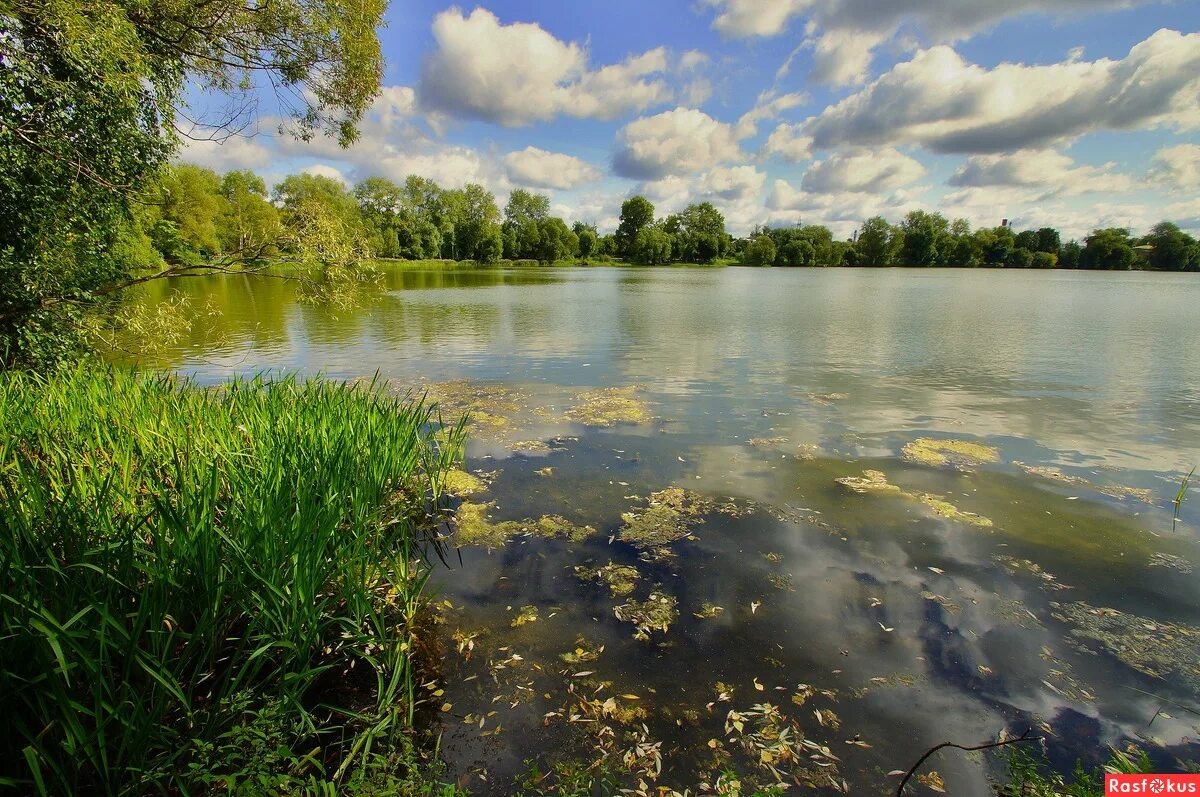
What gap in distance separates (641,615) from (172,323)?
41.9ft

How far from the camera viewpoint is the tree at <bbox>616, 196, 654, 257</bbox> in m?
135

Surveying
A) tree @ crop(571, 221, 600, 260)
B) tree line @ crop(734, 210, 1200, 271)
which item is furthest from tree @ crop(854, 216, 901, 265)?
tree @ crop(571, 221, 600, 260)

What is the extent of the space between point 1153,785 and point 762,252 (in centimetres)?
14329

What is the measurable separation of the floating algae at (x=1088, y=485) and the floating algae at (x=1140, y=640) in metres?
3.61

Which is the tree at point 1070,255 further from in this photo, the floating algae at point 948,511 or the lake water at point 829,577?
the floating algae at point 948,511

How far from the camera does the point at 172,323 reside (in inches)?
471

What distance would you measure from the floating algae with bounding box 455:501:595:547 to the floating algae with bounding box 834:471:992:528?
13.9 ft

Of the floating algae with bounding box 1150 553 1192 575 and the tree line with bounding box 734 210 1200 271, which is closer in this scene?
the floating algae with bounding box 1150 553 1192 575

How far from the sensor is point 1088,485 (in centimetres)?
Result: 806

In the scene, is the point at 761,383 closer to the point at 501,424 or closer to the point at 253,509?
the point at 501,424

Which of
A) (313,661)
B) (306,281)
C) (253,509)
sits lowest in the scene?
(313,661)

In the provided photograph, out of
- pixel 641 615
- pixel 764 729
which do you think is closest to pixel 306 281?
pixel 641 615

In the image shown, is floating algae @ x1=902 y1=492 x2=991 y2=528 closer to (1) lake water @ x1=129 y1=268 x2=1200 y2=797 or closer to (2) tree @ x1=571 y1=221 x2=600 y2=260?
(1) lake water @ x1=129 y1=268 x2=1200 y2=797

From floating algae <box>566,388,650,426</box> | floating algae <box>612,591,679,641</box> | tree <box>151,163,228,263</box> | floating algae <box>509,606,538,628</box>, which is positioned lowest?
floating algae <box>509,606,538,628</box>
